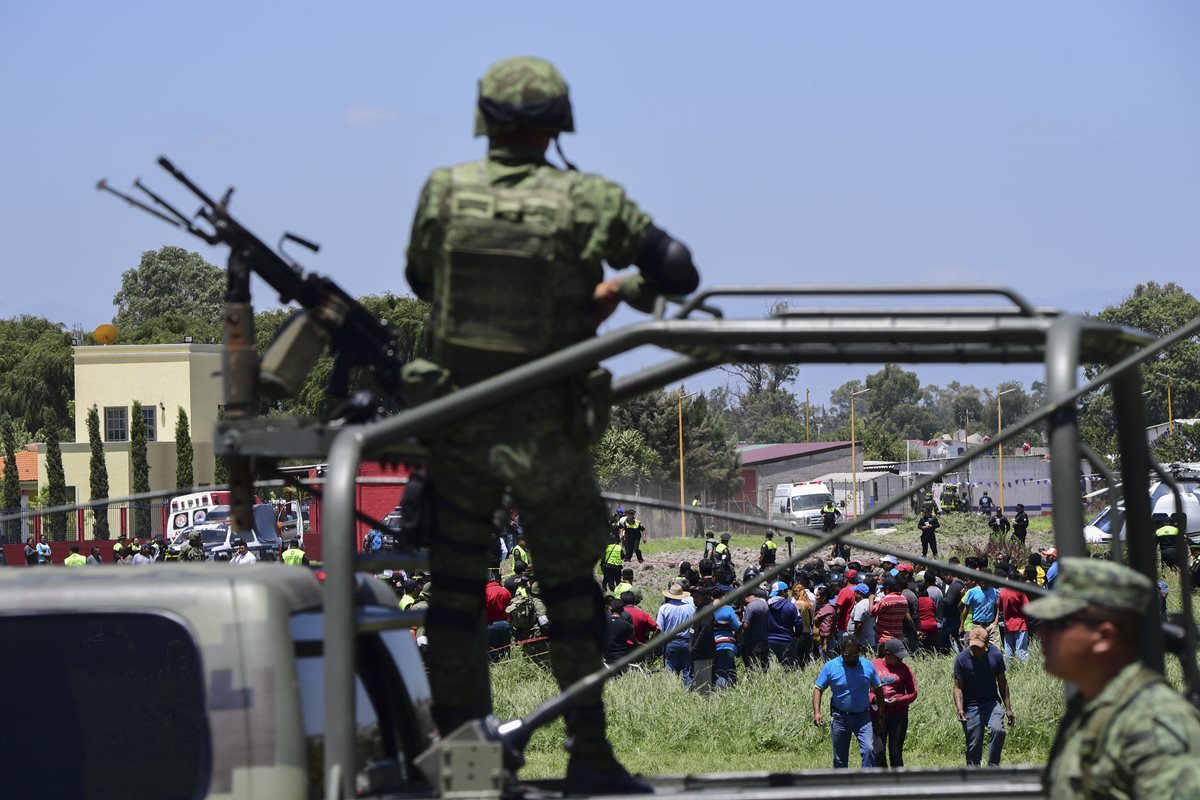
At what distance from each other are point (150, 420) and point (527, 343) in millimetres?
64817

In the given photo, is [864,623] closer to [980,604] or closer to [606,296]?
[980,604]

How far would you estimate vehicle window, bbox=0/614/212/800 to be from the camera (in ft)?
13.2

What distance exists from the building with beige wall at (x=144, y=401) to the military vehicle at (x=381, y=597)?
61993 millimetres

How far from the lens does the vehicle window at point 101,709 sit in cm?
401

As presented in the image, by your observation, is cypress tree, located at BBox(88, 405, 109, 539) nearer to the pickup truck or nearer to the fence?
the fence

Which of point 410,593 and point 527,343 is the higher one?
point 527,343

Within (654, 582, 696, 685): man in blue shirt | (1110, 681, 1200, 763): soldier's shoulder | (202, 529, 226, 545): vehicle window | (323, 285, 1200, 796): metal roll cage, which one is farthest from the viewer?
(202, 529, 226, 545): vehicle window

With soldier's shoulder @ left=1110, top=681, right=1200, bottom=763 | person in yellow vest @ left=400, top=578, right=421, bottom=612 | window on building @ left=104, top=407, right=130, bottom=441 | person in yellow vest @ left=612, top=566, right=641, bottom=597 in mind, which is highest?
window on building @ left=104, top=407, right=130, bottom=441

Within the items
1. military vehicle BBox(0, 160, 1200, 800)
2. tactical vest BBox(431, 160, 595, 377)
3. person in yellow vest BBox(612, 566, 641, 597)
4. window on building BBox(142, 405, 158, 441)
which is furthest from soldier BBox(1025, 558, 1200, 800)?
window on building BBox(142, 405, 158, 441)

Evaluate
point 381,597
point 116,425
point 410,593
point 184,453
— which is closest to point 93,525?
point 184,453

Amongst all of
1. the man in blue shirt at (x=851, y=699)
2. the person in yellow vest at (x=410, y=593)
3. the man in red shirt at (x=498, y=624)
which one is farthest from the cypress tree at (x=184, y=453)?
the man in blue shirt at (x=851, y=699)

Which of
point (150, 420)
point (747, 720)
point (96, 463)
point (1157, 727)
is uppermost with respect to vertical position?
point (150, 420)

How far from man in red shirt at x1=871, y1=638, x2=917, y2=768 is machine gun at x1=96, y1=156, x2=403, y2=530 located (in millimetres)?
9203

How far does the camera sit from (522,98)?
3857mm
